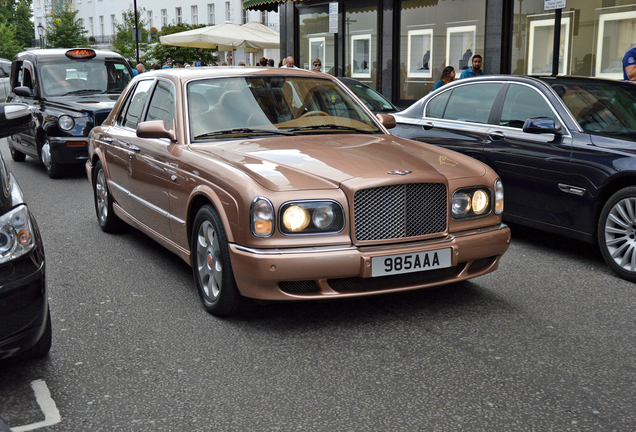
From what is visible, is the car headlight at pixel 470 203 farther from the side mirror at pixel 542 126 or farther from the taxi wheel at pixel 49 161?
the taxi wheel at pixel 49 161

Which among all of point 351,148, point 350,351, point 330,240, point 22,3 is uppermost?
point 22,3

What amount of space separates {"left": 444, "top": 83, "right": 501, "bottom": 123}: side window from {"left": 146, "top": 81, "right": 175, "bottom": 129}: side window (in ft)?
10.4

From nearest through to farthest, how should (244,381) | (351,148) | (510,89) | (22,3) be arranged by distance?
(244,381) < (351,148) < (510,89) < (22,3)

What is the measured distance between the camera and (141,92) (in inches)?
256

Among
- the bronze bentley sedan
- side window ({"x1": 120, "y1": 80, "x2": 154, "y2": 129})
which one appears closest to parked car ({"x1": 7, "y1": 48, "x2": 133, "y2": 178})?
side window ({"x1": 120, "y1": 80, "x2": 154, "y2": 129})

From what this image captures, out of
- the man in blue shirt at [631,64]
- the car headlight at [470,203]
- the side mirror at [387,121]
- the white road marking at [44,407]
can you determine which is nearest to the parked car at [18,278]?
the white road marking at [44,407]

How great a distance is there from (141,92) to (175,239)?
70.6 inches

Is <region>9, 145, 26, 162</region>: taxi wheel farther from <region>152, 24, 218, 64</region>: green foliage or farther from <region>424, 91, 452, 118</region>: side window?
<region>152, 24, 218, 64</region>: green foliage

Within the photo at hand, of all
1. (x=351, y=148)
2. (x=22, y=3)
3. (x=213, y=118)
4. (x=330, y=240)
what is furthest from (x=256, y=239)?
(x=22, y=3)

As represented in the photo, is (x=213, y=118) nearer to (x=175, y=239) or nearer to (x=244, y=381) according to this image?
(x=175, y=239)

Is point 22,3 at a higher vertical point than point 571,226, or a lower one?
higher

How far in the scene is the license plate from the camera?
13.9ft

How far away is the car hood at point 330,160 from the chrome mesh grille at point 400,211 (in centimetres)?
8

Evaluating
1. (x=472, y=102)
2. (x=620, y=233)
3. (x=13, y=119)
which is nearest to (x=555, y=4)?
(x=472, y=102)
